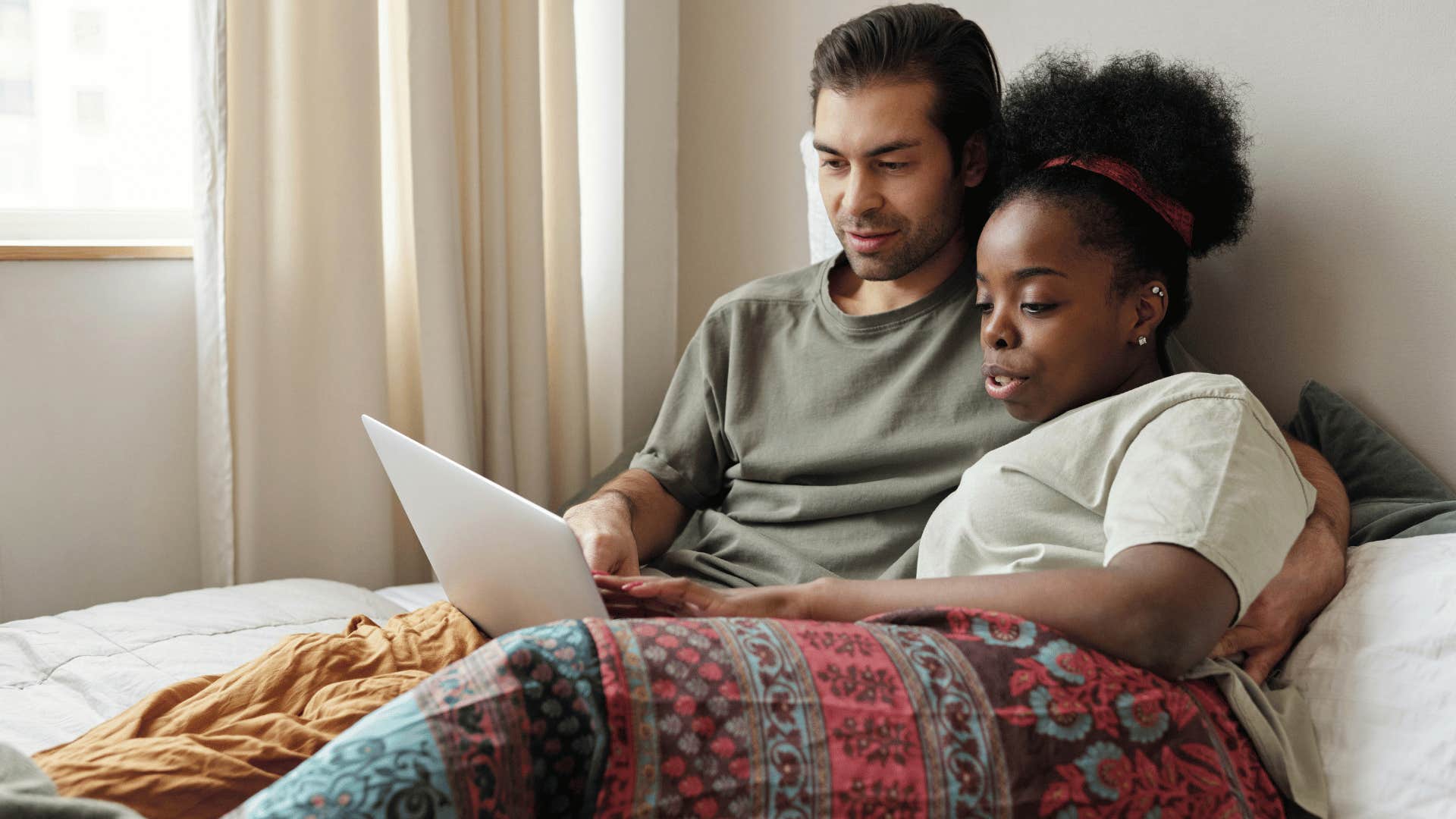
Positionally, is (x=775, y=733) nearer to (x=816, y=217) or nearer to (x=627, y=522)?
(x=627, y=522)

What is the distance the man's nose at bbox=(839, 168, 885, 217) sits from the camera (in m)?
1.31

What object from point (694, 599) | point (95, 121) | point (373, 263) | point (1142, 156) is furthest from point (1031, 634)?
point (95, 121)

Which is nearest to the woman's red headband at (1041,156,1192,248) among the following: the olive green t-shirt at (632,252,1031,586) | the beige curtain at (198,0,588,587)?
the olive green t-shirt at (632,252,1031,586)

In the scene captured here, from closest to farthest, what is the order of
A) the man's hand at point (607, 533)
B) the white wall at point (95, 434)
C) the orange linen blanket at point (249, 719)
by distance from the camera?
the orange linen blanket at point (249, 719) < the man's hand at point (607, 533) < the white wall at point (95, 434)

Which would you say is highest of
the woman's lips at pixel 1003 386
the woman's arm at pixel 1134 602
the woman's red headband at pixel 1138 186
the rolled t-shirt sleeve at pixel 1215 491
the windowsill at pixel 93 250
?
the woman's red headband at pixel 1138 186

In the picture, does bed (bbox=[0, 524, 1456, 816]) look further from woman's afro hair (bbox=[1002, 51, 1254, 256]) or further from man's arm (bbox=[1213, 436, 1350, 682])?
woman's afro hair (bbox=[1002, 51, 1254, 256])

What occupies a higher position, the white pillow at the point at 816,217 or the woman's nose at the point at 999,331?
the white pillow at the point at 816,217

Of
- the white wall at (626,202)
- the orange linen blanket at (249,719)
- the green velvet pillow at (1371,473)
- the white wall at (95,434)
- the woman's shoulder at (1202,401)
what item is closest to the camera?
the orange linen blanket at (249,719)

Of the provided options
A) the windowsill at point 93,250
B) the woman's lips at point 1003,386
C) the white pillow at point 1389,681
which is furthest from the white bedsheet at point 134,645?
the white pillow at point 1389,681

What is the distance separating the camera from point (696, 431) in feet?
4.79

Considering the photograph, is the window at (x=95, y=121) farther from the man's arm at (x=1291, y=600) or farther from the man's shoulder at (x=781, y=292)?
the man's arm at (x=1291, y=600)

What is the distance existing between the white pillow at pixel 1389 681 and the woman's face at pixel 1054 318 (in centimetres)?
27

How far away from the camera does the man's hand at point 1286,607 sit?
964mm

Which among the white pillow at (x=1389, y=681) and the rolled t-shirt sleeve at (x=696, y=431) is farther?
the rolled t-shirt sleeve at (x=696, y=431)
